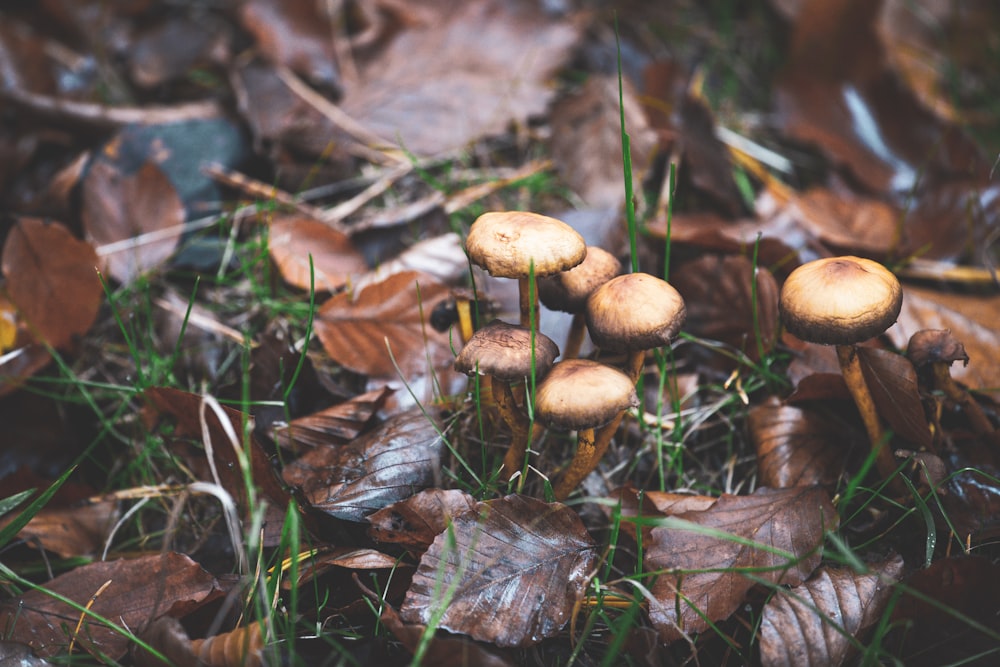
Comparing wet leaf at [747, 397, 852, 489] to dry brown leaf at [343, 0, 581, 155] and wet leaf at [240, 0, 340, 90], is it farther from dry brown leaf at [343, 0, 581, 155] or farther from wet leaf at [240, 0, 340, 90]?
wet leaf at [240, 0, 340, 90]

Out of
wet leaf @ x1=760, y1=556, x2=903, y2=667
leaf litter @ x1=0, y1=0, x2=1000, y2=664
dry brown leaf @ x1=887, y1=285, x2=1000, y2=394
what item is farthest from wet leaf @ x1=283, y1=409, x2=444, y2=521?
dry brown leaf @ x1=887, y1=285, x2=1000, y2=394

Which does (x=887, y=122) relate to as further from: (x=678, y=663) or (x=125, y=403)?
(x=125, y=403)

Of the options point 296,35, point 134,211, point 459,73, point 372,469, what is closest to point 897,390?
point 372,469

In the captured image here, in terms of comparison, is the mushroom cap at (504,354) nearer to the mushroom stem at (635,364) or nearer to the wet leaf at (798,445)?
the mushroom stem at (635,364)

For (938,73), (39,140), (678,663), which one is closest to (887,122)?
(938,73)

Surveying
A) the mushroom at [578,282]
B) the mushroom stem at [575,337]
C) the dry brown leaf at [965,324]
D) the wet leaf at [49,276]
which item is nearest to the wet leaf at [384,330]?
the mushroom stem at [575,337]

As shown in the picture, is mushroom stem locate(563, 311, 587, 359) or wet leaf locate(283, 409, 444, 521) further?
mushroom stem locate(563, 311, 587, 359)
